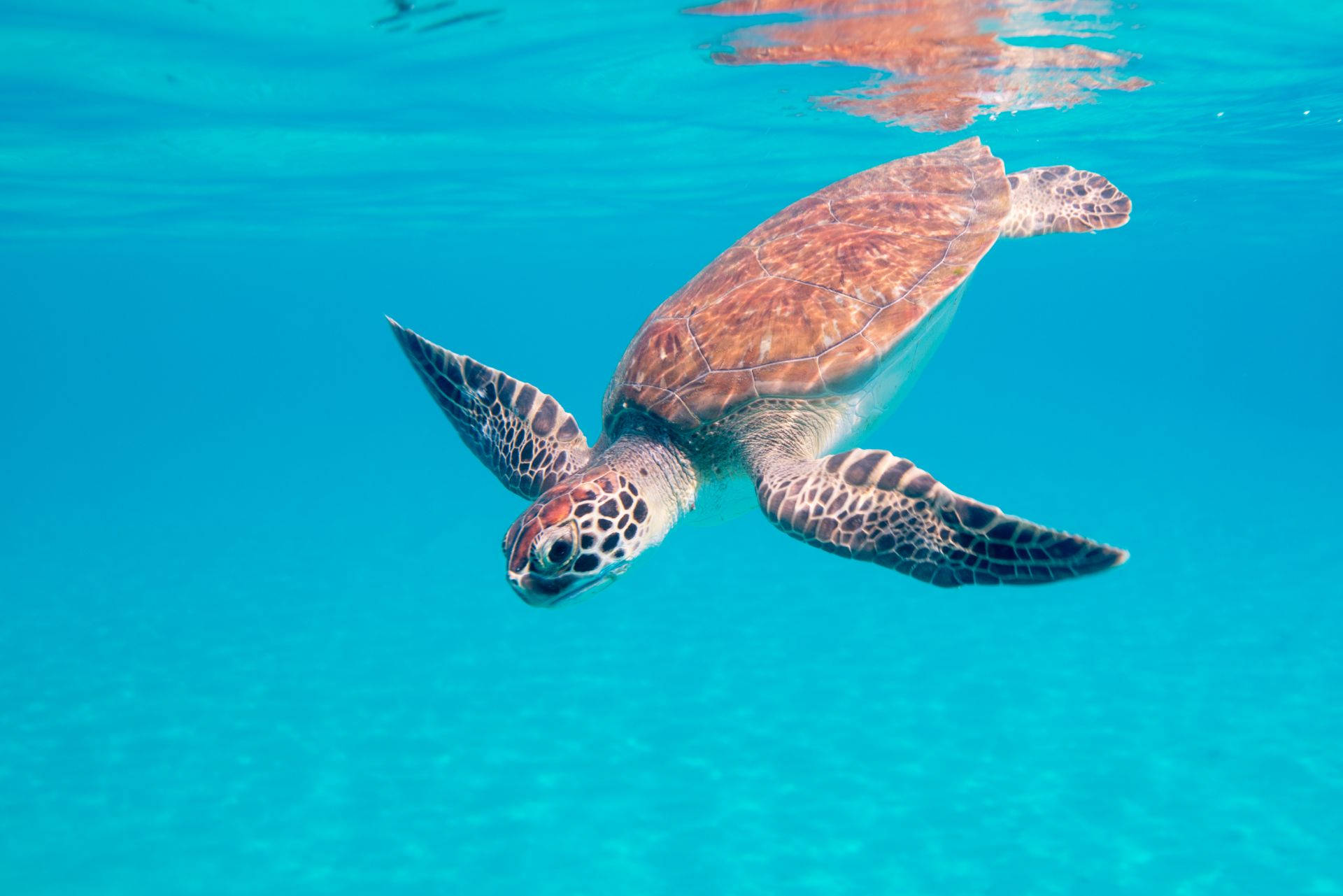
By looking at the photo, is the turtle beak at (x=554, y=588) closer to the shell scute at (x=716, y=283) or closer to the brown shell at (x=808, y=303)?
the brown shell at (x=808, y=303)

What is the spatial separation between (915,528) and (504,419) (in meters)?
3.01

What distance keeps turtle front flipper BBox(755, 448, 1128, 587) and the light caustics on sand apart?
6560mm

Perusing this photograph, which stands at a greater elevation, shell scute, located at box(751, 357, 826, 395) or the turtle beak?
shell scute, located at box(751, 357, 826, 395)

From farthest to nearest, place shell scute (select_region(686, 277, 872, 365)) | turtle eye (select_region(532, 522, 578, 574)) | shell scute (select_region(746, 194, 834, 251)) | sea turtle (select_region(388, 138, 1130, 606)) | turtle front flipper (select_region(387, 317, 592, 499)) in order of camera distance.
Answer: shell scute (select_region(746, 194, 834, 251)), turtle front flipper (select_region(387, 317, 592, 499)), shell scute (select_region(686, 277, 872, 365)), sea turtle (select_region(388, 138, 1130, 606)), turtle eye (select_region(532, 522, 578, 574))

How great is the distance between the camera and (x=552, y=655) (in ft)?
41.6

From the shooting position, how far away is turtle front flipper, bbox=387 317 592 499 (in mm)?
5738

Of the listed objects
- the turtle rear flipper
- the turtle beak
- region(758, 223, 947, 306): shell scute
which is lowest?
the turtle beak

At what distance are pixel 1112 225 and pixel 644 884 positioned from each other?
24.3 feet

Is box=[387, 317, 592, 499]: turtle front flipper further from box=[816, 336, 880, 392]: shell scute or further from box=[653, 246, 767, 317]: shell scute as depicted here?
box=[816, 336, 880, 392]: shell scute

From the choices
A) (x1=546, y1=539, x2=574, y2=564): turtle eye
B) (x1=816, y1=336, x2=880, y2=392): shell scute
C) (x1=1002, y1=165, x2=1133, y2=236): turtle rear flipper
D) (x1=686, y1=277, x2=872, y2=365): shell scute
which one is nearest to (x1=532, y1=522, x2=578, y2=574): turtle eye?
(x1=546, y1=539, x2=574, y2=564): turtle eye

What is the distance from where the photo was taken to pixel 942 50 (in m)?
10.4

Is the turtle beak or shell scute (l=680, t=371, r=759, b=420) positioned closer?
the turtle beak

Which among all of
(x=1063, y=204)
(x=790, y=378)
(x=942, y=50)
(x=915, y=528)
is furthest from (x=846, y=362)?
(x=942, y=50)

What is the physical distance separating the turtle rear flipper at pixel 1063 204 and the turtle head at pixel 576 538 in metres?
4.71
